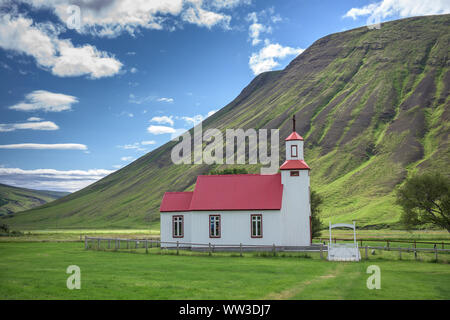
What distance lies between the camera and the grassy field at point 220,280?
672 inches

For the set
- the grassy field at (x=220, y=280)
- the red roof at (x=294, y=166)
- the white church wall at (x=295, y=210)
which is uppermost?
the red roof at (x=294, y=166)

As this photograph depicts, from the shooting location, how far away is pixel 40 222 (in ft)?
645

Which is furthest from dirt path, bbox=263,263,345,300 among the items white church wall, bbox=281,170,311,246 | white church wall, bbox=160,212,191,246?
white church wall, bbox=160,212,191,246

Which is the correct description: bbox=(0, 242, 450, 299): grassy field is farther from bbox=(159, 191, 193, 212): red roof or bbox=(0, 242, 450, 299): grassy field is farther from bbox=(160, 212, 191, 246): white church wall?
bbox=(159, 191, 193, 212): red roof

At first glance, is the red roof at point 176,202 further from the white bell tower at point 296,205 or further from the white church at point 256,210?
the white bell tower at point 296,205

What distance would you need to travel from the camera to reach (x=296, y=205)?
4291 centimetres

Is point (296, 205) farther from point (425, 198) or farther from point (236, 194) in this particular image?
point (425, 198)

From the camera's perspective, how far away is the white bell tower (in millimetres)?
42312

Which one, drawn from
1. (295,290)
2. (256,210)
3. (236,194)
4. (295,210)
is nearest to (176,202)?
(236,194)

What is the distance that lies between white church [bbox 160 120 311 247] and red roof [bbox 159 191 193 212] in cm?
45

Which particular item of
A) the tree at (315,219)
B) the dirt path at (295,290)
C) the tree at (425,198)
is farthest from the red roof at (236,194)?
the tree at (425,198)

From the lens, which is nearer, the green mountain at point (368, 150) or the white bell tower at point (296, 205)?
the white bell tower at point (296, 205)

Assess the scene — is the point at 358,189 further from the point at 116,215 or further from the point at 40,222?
the point at 40,222
